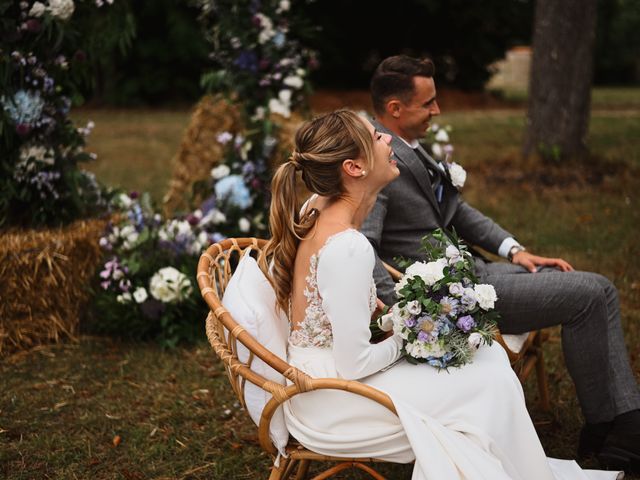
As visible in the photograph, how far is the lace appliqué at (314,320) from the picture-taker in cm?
246

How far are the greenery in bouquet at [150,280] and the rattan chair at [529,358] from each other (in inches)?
65.3

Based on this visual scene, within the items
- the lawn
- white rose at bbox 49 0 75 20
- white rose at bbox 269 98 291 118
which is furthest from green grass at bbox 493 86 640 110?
white rose at bbox 49 0 75 20

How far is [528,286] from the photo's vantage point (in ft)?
10.2

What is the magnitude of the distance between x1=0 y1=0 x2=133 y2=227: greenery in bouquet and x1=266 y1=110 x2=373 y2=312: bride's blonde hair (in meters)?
2.46

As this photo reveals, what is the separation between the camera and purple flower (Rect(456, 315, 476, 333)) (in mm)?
2369

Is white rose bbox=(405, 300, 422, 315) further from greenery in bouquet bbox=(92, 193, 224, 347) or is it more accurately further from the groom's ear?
greenery in bouquet bbox=(92, 193, 224, 347)

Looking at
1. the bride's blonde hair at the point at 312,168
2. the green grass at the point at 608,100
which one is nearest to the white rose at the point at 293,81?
the bride's blonde hair at the point at 312,168

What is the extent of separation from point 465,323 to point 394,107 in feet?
4.34

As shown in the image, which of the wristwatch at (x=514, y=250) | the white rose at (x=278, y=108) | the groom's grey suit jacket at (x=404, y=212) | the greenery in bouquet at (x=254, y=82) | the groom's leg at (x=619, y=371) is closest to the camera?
the groom's leg at (x=619, y=371)

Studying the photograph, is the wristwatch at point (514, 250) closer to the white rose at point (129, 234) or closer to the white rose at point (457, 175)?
the white rose at point (457, 175)

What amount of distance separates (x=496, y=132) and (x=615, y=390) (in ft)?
28.9

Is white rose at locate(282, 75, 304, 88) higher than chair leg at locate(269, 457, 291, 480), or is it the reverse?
white rose at locate(282, 75, 304, 88)

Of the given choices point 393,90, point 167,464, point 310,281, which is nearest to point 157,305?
point 167,464

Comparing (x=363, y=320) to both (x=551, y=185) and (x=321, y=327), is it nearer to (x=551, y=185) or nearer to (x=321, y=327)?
(x=321, y=327)
